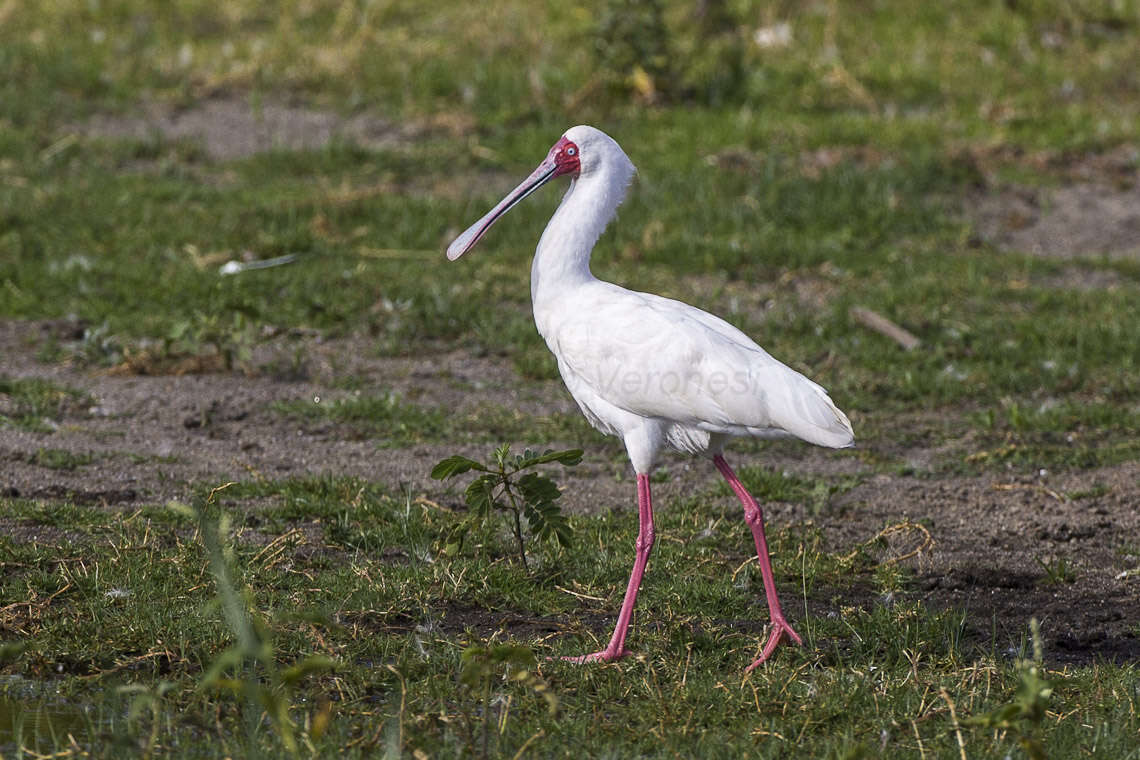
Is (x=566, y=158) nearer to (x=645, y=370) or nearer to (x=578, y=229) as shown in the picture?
(x=578, y=229)

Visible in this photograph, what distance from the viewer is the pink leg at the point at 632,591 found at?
4773 mm

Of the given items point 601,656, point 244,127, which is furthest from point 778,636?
point 244,127

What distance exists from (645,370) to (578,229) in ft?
2.11

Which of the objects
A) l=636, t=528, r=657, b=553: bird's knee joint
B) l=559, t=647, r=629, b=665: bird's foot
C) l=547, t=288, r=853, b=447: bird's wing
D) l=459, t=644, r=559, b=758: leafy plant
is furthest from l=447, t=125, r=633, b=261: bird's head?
l=459, t=644, r=559, b=758: leafy plant

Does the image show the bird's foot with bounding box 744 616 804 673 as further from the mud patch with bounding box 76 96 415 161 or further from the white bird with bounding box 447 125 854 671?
the mud patch with bounding box 76 96 415 161

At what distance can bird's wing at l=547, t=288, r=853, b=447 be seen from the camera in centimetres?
500

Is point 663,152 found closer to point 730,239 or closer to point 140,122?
point 730,239

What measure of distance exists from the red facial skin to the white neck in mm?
72

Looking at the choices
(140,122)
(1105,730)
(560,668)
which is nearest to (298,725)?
(560,668)

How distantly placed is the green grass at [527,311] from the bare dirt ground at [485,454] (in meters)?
0.11

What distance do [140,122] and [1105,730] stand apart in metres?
9.13

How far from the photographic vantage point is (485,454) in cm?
688

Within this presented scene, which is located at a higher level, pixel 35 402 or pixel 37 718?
pixel 37 718

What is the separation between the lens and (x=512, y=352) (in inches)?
328
